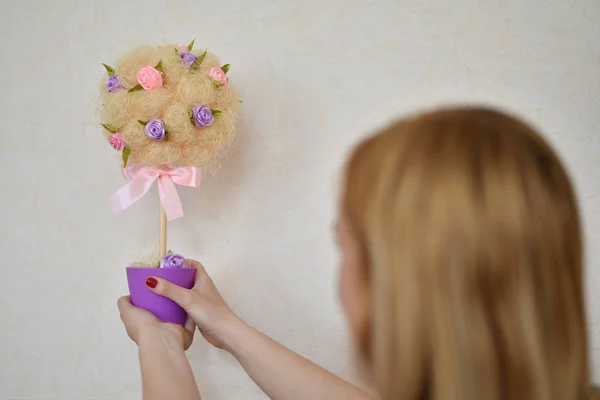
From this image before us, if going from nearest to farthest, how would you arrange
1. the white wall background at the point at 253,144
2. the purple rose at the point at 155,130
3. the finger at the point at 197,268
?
the purple rose at the point at 155,130, the finger at the point at 197,268, the white wall background at the point at 253,144

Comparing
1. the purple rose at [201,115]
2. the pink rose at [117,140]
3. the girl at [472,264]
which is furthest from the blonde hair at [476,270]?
the pink rose at [117,140]

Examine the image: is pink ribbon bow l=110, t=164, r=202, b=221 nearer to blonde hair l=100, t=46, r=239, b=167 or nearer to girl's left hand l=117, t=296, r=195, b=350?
blonde hair l=100, t=46, r=239, b=167

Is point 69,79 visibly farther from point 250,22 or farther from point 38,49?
point 250,22

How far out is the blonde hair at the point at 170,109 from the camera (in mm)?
1047

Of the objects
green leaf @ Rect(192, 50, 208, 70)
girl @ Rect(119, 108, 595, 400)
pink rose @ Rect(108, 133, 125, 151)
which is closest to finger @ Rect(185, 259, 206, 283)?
pink rose @ Rect(108, 133, 125, 151)

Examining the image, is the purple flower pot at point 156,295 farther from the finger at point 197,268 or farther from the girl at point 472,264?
the girl at point 472,264

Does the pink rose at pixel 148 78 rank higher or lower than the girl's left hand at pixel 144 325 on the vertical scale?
higher

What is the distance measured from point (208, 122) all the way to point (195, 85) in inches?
2.6

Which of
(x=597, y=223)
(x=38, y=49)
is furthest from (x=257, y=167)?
(x=597, y=223)

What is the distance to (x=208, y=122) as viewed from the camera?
1.06 metres

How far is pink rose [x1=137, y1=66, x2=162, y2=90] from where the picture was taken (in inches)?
41.1

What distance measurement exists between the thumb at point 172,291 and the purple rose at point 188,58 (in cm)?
38

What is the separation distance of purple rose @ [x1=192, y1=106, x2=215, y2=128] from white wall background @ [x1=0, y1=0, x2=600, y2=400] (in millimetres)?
257

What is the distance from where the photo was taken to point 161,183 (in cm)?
115
